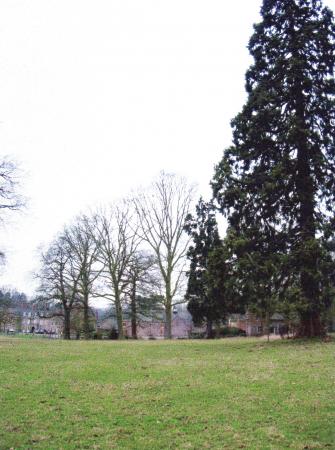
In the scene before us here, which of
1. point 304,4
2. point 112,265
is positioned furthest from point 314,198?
point 112,265

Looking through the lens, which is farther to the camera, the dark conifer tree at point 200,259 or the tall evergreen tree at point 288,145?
the dark conifer tree at point 200,259

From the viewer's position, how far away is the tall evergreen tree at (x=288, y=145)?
2148 centimetres

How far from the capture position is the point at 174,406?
8758mm

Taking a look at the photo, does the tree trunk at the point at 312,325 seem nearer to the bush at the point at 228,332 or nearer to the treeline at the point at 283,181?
the treeline at the point at 283,181

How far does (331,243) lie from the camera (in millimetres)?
21297

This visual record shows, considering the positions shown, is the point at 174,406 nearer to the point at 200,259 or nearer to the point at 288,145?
the point at 288,145

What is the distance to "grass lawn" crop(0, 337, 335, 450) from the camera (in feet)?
22.2

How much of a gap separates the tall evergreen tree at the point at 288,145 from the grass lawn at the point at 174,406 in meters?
8.33

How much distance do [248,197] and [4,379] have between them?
13797 mm

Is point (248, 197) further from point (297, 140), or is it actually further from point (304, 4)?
point (304, 4)

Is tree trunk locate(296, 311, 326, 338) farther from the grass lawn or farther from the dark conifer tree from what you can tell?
the dark conifer tree

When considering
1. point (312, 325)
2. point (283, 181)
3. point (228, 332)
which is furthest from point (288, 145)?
point (228, 332)

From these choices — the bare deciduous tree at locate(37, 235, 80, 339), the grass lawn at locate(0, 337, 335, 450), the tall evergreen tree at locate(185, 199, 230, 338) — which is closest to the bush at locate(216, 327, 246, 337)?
the tall evergreen tree at locate(185, 199, 230, 338)

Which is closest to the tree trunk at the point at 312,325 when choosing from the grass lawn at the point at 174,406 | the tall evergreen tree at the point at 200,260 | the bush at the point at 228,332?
the grass lawn at the point at 174,406
